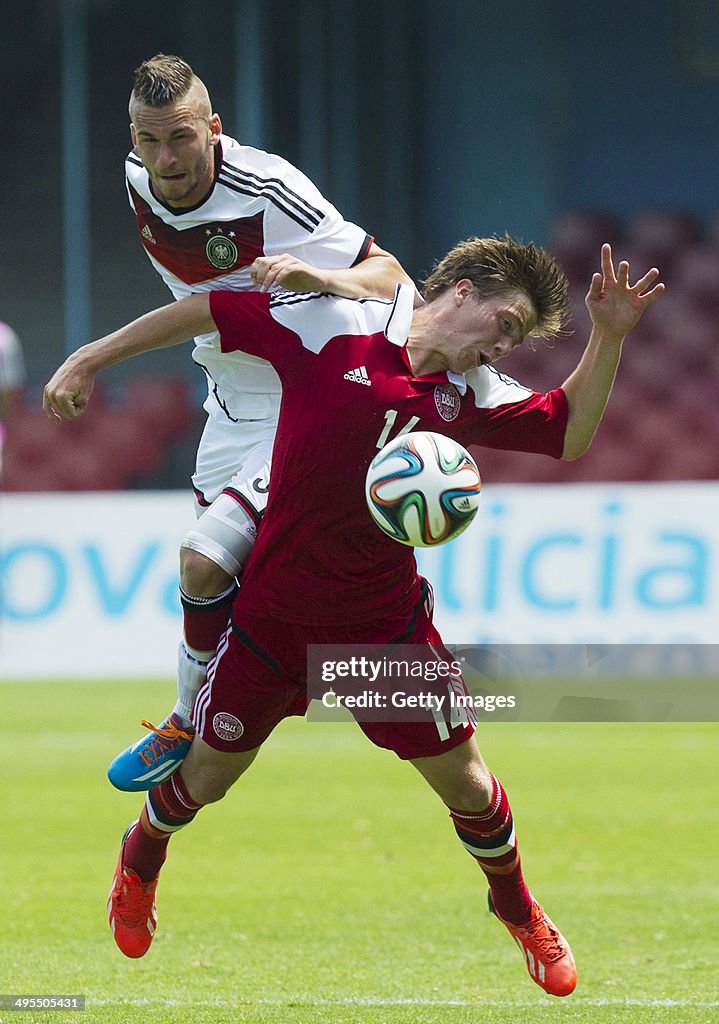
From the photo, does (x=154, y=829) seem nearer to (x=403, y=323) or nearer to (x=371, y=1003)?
(x=371, y=1003)

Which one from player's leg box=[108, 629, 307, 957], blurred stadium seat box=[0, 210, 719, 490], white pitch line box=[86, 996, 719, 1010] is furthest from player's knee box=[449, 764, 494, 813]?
blurred stadium seat box=[0, 210, 719, 490]

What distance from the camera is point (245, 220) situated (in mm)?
4566

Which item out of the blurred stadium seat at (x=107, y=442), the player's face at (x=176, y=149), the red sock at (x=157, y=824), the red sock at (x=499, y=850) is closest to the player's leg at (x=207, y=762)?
the red sock at (x=157, y=824)

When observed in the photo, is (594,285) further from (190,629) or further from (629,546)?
(629,546)

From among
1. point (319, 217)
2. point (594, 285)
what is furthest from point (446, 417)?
point (319, 217)

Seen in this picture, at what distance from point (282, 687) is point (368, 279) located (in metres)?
1.13

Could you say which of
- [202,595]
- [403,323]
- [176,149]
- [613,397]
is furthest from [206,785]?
[613,397]

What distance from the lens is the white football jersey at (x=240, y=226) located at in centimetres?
455

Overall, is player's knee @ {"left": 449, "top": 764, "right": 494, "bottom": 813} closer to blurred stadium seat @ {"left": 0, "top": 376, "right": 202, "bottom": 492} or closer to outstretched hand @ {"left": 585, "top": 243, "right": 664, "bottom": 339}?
outstretched hand @ {"left": 585, "top": 243, "right": 664, "bottom": 339}

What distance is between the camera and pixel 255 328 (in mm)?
4168

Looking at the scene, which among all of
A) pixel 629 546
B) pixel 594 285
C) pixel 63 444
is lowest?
pixel 63 444

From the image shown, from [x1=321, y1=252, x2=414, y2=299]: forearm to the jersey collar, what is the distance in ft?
0.17

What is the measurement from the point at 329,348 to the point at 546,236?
11682 mm

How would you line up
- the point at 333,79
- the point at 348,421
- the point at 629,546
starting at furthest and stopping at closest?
the point at 333,79 → the point at 629,546 → the point at 348,421
